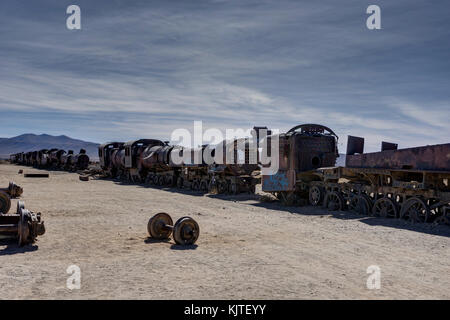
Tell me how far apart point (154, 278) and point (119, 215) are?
7.71 m

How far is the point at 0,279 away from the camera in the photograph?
6410 millimetres

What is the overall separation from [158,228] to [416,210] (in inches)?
302

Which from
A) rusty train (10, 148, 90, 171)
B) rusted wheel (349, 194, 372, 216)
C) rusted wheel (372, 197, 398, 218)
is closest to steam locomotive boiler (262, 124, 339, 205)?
rusted wheel (349, 194, 372, 216)

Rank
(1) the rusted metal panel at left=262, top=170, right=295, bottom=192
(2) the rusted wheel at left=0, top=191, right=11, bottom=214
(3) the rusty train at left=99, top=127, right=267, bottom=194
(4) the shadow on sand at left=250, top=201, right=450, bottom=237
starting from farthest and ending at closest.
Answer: (3) the rusty train at left=99, top=127, right=267, bottom=194
(1) the rusted metal panel at left=262, top=170, right=295, bottom=192
(2) the rusted wheel at left=0, top=191, right=11, bottom=214
(4) the shadow on sand at left=250, top=201, right=450, bottom=237

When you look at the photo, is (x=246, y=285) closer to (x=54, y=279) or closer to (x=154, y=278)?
(x=154, y=278)

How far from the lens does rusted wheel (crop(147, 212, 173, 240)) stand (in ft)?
32.2

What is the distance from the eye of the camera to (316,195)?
58.0 ft

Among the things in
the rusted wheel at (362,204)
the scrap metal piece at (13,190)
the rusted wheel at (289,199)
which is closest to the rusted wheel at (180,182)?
the scrap metal piece at (13,190)

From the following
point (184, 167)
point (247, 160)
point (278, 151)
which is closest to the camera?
point (278, 151)

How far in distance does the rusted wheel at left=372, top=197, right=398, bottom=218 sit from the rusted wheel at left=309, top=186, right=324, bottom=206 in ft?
10.0

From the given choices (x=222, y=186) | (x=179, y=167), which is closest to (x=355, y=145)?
(x=222, y=186)

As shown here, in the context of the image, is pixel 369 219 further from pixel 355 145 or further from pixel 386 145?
pixel 355 145

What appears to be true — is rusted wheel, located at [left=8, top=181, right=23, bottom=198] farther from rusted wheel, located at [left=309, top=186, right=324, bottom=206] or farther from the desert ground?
rusted wheel, located at [left=309, top=186, right=324, bottom=206]
